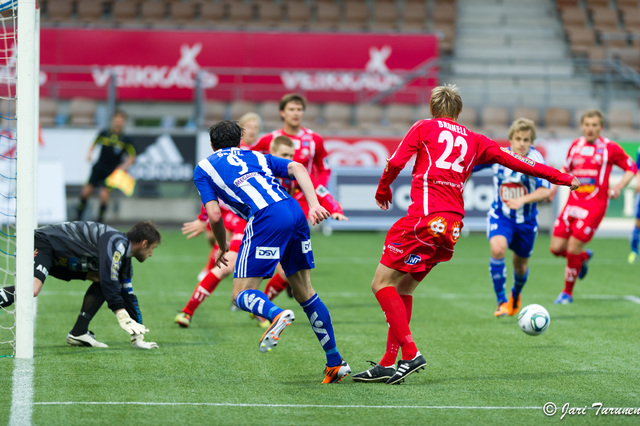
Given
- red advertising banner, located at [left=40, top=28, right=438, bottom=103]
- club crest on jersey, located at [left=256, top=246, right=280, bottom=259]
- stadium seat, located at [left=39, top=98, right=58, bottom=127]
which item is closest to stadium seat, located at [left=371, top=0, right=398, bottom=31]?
red advertising banner, located at [left=40, top=28, right=438, bottom=103]

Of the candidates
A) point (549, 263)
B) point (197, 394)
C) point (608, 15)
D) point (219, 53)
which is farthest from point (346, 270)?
point (608, 15)

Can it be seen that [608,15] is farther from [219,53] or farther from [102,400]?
[102,400]

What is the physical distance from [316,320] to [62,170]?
1277 cm

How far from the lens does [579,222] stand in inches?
Answer: 377

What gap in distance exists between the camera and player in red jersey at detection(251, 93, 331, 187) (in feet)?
27.8

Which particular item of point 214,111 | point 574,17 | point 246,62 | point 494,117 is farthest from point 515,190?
point 574,17

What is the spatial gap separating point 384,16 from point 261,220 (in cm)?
1825

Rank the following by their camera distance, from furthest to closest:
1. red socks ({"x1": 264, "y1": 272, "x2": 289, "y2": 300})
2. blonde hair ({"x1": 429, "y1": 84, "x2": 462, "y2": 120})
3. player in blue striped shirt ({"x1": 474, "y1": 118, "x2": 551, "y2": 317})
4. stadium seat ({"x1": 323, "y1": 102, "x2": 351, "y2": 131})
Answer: stadium seat ({"x1": 323, "y1": 102, "x2": 351, "y2": 131})
player in blue striped shirt ({"x1": 474, "y1": 118, "x2": 551, "y2": 317})
red socks ({"x1": 264, "y1": 272, "x2": 289, "y2": 300})
blonde hair ({"x1": 429, "y1": 84, "x2": 462, "y2": 120})

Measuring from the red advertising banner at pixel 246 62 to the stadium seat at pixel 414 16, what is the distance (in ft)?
7.45

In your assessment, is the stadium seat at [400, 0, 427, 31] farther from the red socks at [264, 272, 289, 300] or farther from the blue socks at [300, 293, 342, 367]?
the blue socks at [300, 293, 342, 367]

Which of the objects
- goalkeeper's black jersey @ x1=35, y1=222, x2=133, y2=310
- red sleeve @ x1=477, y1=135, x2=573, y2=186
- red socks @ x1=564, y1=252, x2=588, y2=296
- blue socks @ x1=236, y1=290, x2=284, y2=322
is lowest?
red socks @ x1=564, y1=252, x2=588, y2=296

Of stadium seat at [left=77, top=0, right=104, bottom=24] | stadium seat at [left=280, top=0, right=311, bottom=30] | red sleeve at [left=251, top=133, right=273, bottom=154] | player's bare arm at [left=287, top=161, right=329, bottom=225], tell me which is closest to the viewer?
player's bare arm at [left=287, top=161, right=329, bottom=225]

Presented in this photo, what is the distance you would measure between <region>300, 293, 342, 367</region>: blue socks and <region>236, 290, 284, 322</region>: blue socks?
1.21 ft

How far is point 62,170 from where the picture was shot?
17.4 m
